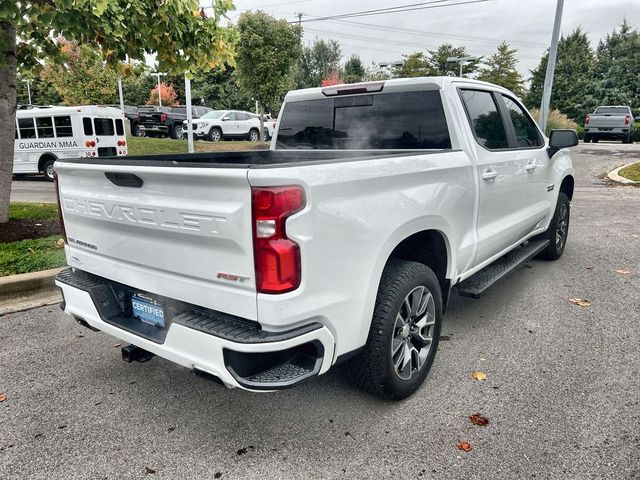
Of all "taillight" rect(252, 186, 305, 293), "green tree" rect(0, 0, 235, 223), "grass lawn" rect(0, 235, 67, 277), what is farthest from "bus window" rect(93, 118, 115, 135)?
"taillight" rect(252, 186, 305, 293)

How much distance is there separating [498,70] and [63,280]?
47.4m

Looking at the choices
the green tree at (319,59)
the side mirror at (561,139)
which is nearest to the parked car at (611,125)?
the side mirror at (561,139)

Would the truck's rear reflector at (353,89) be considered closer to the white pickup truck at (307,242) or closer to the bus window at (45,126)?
the white pickup truck at (307,242)

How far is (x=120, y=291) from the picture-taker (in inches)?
111

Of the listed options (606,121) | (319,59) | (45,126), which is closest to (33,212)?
(45,126)

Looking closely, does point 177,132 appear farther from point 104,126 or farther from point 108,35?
point 108,35

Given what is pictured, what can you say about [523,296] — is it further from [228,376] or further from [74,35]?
[74,35]

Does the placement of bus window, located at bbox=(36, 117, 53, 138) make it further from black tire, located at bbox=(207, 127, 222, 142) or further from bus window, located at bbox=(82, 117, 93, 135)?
black tire, located at bbox=(207, 127, 222, 142)

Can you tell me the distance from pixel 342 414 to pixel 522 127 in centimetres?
333

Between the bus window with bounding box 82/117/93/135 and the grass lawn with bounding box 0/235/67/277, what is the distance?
10477mm

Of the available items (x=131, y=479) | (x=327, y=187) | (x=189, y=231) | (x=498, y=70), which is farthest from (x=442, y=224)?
(x=498, y=70)

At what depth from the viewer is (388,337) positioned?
2.68 metres

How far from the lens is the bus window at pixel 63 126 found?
50.4 feet

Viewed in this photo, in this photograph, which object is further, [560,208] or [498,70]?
[498,70]
